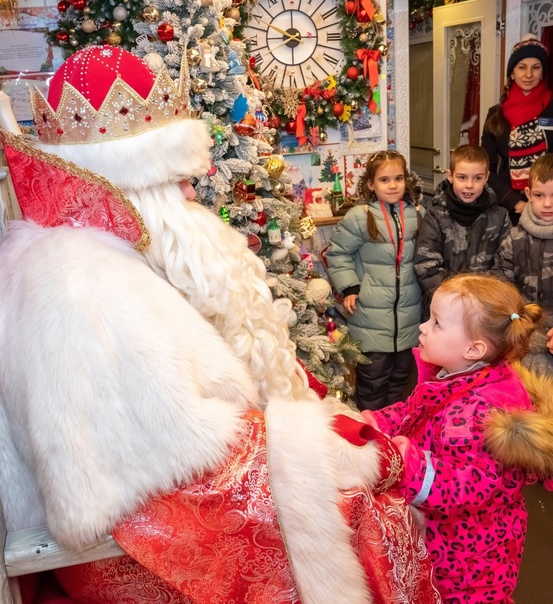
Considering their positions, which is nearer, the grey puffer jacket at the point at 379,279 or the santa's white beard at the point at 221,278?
the santa's white beard at the point at 221,278

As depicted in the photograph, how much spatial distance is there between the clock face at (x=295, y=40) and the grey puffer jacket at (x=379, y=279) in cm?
121

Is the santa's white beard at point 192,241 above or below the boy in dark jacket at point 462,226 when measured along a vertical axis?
above

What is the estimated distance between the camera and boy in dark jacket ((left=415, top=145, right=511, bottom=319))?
11.1 feet

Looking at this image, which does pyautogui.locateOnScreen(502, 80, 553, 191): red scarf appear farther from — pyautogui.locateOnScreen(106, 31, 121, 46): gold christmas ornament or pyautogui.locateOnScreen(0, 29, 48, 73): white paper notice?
pyautogui.locateOnScreen(0, 29, 48, 73): white paper notice

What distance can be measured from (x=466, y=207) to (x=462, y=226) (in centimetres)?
10

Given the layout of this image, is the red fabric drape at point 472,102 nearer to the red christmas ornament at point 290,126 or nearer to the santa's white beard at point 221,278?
the red christmas ornament at point 290,126

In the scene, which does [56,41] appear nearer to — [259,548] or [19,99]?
[19,99]

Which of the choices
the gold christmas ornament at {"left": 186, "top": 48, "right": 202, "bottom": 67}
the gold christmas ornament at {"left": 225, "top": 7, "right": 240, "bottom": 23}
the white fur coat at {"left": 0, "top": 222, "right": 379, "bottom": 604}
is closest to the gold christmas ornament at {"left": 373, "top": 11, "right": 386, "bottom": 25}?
the gold christmas ornament at {"left": 225, "top": 7, "right": 240, "bottom": 23}

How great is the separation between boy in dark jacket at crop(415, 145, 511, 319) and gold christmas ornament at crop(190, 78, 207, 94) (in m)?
1.35

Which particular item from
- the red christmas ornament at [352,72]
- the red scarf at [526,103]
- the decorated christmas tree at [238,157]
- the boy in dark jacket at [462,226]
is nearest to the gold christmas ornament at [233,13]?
the decorated christmas tree at [238,157]

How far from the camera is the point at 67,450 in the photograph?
1177 millimetres

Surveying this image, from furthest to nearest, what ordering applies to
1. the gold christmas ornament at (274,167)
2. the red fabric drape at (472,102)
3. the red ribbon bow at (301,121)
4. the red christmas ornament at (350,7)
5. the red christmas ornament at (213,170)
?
1. the red fabric drape at (472,102)
2. the red ribbon bow at (301,121)
3. the red christmas ornament at (350,7)
4. the gold christmas ornament at (274,167)
5. the red christmas ornament at (213,170)

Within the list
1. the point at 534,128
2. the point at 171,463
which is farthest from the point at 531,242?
the point at 171,463

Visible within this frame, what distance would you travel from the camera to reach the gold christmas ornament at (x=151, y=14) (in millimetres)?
2879
